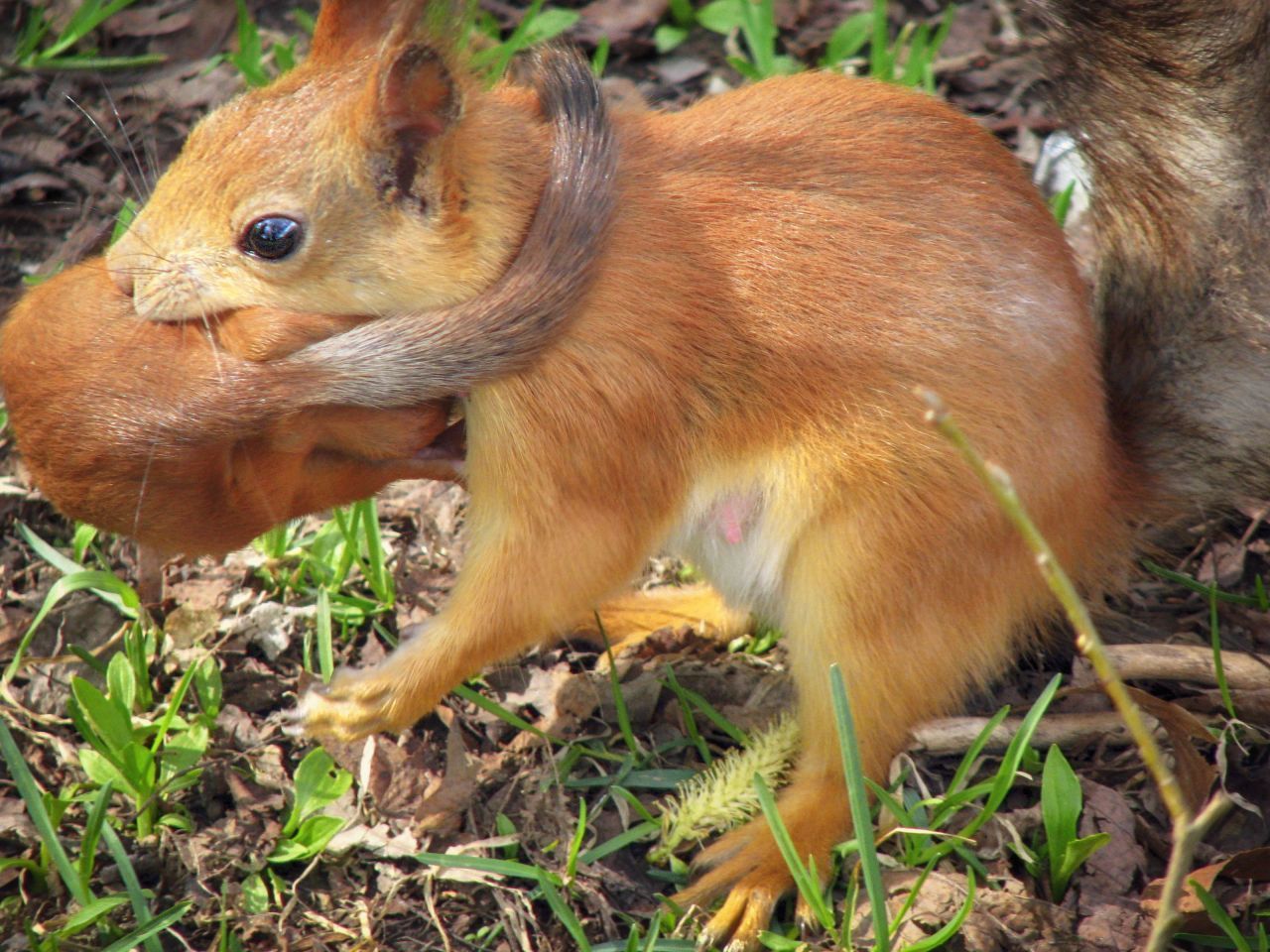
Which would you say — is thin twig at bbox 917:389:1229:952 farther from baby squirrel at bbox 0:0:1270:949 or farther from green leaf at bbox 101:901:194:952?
green leaf at bbox 101:901:194:952

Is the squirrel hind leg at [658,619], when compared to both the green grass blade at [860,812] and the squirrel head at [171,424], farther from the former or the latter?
the green grass blade at [860,812]

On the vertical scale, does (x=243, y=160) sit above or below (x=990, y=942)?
above

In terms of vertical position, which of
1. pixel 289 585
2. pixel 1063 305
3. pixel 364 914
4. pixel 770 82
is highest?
pixel 770 82

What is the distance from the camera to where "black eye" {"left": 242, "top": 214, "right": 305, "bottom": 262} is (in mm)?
2139

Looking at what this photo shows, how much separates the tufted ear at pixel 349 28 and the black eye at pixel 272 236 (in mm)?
407

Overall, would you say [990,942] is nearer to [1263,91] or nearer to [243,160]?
[1263,91]

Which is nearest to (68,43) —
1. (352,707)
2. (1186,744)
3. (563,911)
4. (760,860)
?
(352,707)

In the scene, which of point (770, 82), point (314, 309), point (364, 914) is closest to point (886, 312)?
point (770, 82)

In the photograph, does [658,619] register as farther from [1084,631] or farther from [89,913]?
[1084,631]

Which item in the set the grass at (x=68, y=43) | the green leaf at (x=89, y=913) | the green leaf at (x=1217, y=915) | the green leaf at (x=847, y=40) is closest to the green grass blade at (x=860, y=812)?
the green leaf at (x=1217, y=915)

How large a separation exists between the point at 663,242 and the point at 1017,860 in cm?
137

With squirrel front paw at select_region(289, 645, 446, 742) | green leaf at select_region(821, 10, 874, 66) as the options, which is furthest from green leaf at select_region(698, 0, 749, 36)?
squirrel front paw at select_region(289, 645, 446, 742)

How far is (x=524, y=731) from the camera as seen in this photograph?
2.94 metres

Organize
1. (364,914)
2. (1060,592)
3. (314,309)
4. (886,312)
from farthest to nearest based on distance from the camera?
(364,914) → (886,312) → (314,309) → (1060,592)
